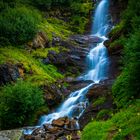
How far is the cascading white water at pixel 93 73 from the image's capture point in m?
28.9

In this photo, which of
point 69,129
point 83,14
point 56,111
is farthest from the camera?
point 83,14

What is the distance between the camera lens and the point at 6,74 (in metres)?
34.5

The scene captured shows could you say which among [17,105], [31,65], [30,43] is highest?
[30,43]

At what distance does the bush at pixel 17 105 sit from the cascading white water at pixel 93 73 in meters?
1.43

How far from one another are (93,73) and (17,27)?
9230mm

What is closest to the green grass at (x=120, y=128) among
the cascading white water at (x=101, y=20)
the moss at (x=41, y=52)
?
the moss at (x=41, y=52)

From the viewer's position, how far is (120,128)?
1617 centimetres

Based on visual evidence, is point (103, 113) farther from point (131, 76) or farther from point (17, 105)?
point (17, 105)

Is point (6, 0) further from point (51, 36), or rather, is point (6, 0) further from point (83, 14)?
point (83, 14)

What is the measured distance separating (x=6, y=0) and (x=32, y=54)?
780 centimetres

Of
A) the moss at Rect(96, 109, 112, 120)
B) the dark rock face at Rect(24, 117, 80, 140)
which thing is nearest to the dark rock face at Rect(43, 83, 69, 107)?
the dark rock face at Rect(24, 117, 80, 140)

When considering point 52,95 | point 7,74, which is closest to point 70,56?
point 7,74

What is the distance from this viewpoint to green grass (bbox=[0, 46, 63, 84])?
117ft

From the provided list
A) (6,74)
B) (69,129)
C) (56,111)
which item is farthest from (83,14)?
(69,129)
